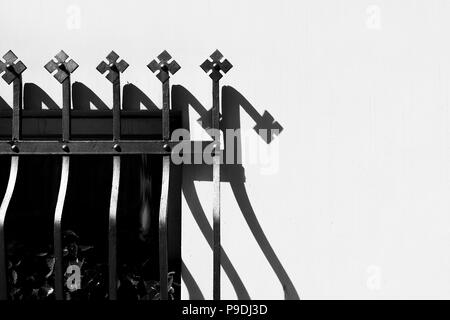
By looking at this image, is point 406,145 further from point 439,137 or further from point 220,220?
point 220,220

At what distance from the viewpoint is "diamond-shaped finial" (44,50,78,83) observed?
2.60 meters

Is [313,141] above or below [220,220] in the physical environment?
above

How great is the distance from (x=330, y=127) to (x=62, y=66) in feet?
4.14

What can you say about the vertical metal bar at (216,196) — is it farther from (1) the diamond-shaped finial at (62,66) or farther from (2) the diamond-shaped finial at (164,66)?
(1) the diamond-shaped finial at (62,66)

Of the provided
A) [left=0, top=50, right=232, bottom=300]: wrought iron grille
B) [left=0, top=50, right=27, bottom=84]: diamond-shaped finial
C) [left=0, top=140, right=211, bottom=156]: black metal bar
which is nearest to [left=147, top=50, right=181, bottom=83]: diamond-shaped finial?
[left=0, top=50, right=232, bottom=300]: wrought iron grille

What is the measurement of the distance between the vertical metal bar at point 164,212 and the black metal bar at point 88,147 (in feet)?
0.17

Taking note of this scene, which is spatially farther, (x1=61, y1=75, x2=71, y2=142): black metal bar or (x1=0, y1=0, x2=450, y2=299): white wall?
(x1=0, y1=0, x2=450, y2=299): white wall

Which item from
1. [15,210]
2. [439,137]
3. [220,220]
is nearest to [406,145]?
[439,137]

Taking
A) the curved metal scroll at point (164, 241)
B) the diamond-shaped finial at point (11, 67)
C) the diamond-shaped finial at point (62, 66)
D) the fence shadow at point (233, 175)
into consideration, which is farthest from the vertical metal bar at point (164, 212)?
the diamond-shaped finial at point (11, 67)

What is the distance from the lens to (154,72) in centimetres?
263

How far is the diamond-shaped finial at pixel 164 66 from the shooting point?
8.59 ft

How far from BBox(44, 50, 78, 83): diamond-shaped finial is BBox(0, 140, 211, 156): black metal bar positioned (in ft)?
0.99

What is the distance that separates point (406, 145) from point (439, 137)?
16cm

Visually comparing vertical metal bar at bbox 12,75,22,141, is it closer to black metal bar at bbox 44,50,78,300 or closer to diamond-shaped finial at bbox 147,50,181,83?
black metal bar at bbox 44,50,78,300
